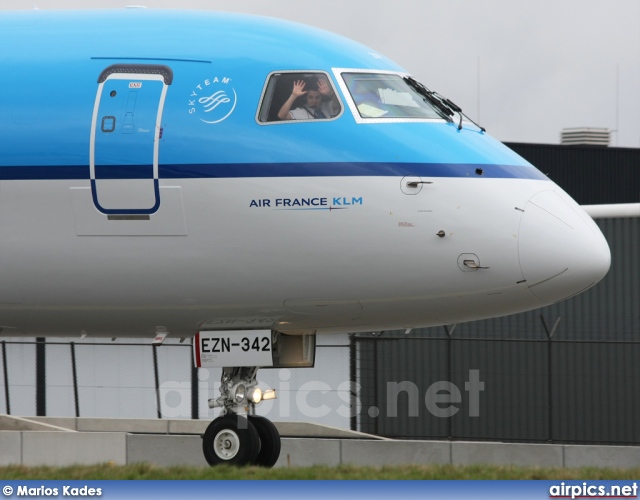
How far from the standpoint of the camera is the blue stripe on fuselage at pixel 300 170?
479 inches

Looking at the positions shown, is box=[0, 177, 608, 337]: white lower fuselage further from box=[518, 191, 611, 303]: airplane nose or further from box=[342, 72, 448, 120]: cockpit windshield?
box=[342, 72, 448, 120]: cockpit windshield

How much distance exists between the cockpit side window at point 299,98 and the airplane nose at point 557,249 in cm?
235

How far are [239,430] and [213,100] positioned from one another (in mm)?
3574

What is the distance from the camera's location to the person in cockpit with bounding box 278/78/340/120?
496 inches

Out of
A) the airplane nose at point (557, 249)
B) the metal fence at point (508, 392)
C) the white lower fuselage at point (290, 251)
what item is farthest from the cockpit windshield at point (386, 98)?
the metal fence at point (508, 392)

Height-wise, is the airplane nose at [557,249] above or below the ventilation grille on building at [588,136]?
below

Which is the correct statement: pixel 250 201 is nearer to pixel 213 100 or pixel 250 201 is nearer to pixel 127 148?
pixel 213 100

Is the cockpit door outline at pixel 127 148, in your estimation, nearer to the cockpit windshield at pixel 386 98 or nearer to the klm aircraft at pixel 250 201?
the klm aircraft at pixel 250 201

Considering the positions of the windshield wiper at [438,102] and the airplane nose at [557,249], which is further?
the windshield wiper at [438,102]

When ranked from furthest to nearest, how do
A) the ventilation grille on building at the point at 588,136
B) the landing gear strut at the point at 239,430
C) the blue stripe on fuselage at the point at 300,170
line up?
the ventilation grille on building at the point at 588,136
the landing gear strut at the point at 239,430
the blue stripe on fuselage at the point at 300,170

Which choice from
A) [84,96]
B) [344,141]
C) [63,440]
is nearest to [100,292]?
[84,96]

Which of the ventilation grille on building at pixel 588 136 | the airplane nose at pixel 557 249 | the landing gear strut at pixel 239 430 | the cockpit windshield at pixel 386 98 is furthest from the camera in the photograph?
the ventilation grille on building at pixel 588 136

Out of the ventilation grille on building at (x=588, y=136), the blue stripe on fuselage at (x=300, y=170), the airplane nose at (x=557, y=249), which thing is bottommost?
the airplane nose at (x=557, y=249)

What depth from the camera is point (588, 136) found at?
37.3 meters
